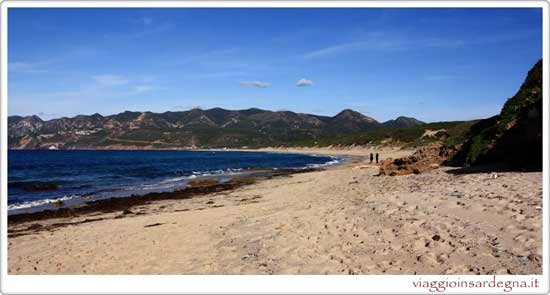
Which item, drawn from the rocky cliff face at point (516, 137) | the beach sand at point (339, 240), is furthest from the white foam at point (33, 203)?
the rocky cliff face at point (516, 137)

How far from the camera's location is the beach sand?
6965 millimetres

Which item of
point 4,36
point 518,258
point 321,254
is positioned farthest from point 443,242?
point 4,36

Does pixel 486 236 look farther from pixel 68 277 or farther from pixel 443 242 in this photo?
pixel 68 277

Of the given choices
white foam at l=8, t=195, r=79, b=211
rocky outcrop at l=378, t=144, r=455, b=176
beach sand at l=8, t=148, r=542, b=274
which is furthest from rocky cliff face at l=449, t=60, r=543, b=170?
white foam at l=8, t=195, r=79, b=211

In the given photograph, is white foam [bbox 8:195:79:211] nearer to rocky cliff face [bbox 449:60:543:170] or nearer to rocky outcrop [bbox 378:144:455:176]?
rocky outcrop [bbox 378:144:455:176]

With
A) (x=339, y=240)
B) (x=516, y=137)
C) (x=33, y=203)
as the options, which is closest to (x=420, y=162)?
(x=516, y=137)

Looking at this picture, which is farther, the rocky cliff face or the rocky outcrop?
the rocky outcrop

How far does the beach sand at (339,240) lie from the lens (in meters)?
6.96

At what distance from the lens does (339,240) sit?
8.80 m

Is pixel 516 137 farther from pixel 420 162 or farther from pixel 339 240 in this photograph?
pixel 339 240

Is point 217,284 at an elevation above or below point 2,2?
below

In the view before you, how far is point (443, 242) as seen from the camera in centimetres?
756

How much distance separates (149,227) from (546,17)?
1257 cm

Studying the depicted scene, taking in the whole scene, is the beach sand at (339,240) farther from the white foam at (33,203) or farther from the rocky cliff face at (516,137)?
the white foam at (33,203)
